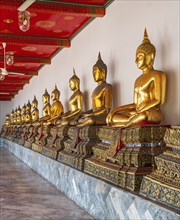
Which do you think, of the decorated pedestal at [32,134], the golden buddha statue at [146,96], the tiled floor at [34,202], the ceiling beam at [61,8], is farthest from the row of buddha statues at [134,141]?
the decorated pedestal at [32,134]

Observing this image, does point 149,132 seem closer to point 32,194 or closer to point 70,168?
point 70,168

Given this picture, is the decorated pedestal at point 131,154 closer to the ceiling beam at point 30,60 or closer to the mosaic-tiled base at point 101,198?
the mosaic-tiled base at point 101,198

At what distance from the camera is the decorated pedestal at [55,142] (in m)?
4.91

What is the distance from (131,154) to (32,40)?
3966 millimetres

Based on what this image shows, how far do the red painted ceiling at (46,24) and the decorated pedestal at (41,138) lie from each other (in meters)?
1.54

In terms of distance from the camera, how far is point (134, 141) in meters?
2.82

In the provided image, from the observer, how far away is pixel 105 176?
122 inches

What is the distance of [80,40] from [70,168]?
8.75 feet

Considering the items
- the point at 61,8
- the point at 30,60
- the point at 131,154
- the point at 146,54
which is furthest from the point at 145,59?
the point at 30,60

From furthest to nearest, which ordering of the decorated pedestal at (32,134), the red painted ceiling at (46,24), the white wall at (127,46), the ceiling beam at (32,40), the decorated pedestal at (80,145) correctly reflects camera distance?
the decorated pedestal at (32,134) → the ceiling beam at (32,40) → the red painted ceiling at (46,24) → the decorated pedestal at (80,145) → the white wall at (127,46)

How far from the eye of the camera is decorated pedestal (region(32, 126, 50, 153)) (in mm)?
6020

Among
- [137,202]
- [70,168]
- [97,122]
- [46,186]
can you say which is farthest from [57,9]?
[137,202]

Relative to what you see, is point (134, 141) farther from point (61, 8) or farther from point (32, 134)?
point (32, 134)

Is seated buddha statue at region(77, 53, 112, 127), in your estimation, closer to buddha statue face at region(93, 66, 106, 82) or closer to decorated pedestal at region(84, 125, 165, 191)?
buddha statue face at region(93, 66, 106, 82)
